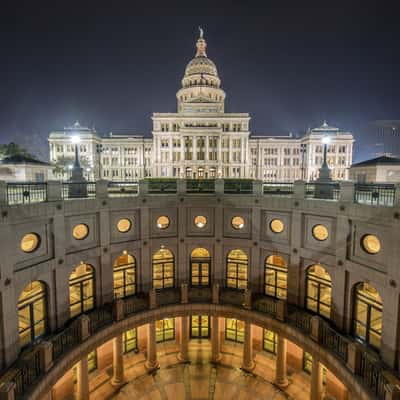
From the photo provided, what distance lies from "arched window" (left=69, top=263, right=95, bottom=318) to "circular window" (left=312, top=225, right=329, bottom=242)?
13353 millimetres

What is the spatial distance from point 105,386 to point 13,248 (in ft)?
34.4

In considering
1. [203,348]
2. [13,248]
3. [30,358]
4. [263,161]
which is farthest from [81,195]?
[263,161]

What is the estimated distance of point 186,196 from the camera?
16938 mm

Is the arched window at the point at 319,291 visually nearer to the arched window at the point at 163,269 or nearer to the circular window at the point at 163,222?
the arched window at the point at 163,269

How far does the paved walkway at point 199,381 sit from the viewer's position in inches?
573

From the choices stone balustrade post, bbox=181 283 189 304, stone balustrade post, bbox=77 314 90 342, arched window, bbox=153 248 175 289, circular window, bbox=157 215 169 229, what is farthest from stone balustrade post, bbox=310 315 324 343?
stone balustrade post, bbox=77 314 90 342

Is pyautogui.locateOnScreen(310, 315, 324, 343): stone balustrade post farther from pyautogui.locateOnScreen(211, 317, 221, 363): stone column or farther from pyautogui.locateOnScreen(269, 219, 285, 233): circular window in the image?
pyautogui.locateOnScreen(211, 317, 221, 363): stone column

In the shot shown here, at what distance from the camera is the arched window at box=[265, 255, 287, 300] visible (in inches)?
642

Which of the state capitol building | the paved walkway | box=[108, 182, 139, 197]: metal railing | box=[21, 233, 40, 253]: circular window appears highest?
the state capitol building

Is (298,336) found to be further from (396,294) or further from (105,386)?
(105,386)

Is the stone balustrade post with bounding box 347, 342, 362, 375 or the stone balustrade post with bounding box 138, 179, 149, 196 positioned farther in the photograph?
the stone balustrade post with bounding box 138, 179, 149, 196

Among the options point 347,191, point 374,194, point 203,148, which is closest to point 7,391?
point 347,191

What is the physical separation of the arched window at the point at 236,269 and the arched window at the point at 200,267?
1460mm

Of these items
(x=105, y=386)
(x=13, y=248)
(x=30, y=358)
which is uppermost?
(x=13, y=248)
